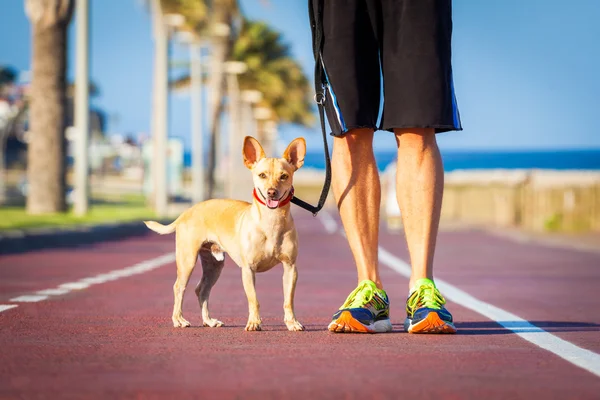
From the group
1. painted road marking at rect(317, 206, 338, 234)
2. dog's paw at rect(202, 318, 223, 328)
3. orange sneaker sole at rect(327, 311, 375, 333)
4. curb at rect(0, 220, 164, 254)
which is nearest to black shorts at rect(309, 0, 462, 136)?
orange sneaker sole at rect(327, 311, 375, 333)

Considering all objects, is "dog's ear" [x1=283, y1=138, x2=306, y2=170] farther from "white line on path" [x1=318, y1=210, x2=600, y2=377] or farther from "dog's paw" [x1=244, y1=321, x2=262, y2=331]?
"white line on path" [x1=318, y1=210, x2=600, y2=377]

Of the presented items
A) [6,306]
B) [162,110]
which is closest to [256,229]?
[6,306]

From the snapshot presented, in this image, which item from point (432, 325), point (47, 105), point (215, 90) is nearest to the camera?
point (432, 325)

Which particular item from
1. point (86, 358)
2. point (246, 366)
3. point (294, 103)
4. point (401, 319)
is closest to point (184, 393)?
point (246, 366)

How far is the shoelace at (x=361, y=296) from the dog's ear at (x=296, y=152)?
71cm

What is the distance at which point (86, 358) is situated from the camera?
5324mm

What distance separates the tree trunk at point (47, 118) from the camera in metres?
31.2

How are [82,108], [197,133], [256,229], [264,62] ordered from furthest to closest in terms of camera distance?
[264,62], [197,133], [82,108], [256,229]

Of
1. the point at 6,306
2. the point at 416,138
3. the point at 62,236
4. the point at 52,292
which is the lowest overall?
the point at 62,236

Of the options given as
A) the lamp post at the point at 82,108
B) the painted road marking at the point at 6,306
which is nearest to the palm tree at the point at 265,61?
the lamp post at the point at 82,108

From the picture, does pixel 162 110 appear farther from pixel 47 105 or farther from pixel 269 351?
pixel 269 351

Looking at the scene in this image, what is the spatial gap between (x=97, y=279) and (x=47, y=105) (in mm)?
19522

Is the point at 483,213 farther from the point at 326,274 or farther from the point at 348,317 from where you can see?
the point at 348,317

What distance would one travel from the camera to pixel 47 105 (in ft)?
102
